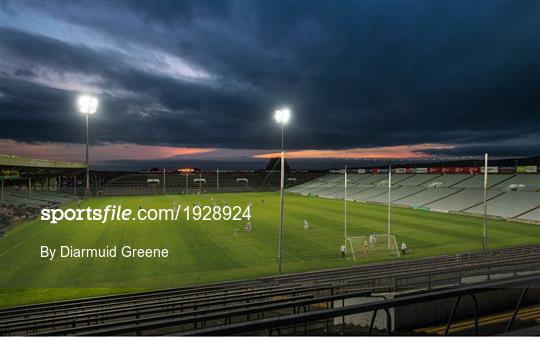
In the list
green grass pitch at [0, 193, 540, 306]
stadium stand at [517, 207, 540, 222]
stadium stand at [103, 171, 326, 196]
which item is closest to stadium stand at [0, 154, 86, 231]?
green grass pitch at [0, 193, 540, 306]

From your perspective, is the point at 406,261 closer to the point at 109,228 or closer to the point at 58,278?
the point at 58,278

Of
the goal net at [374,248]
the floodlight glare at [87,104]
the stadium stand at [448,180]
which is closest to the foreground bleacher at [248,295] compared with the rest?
the goal net at [374,248]

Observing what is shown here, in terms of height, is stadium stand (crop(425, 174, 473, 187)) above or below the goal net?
above

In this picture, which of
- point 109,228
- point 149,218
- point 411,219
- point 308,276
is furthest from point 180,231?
point 411,219

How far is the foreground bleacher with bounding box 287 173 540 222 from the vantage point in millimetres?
52875

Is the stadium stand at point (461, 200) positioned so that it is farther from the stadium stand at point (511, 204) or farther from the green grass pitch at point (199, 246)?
the green grass pitch at point (199, 246)

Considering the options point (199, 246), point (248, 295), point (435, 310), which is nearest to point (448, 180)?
point (199, 246)

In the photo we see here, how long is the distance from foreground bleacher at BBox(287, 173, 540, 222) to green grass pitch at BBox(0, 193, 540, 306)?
6015 mm

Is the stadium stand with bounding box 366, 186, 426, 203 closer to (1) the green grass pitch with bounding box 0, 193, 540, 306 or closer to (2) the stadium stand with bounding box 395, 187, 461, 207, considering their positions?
(2) the stadium stand with bounding box 395, 187, 461, 207

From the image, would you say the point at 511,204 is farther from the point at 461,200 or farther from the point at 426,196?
the point at 426,196

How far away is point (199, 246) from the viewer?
32812 mm

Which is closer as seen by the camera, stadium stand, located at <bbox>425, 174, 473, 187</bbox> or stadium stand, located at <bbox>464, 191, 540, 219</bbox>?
stadium stand, located at <bbox>464, 191, 540, 219</bbox>

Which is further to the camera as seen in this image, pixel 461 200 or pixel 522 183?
pixel 522 183

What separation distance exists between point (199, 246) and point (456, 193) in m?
52.8
